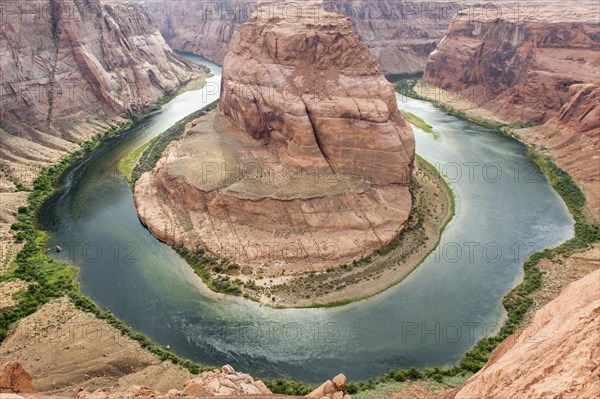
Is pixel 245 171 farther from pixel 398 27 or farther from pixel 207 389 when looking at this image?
pixel 398 27

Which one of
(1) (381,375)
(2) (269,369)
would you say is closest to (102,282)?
(2) (269,369)

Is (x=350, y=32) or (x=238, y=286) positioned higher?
(x=350, y=32)

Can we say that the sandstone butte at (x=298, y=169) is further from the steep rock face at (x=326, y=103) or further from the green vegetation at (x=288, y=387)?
the green vegetation at (x=288, y=387)

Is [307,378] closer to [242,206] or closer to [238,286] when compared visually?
[238,286]

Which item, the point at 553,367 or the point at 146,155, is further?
the point at 146,155

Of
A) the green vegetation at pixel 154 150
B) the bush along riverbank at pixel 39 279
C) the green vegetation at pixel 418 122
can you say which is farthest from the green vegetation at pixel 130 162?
the green vegetation at pixel 418 122

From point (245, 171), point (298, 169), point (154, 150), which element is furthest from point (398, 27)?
point (245, 171)
